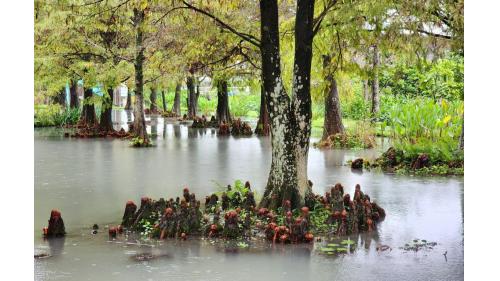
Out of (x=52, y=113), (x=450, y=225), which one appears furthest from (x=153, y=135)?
(x=450, y=225)

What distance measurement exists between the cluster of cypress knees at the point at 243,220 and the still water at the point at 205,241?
0.64ft

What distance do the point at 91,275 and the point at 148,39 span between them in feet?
55.0

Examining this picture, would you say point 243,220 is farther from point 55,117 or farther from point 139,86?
point 55,117

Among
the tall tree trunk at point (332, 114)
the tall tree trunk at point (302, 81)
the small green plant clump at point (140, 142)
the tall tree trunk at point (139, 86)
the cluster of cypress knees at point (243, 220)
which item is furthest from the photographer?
the tall tree trunk at point (139, 86)

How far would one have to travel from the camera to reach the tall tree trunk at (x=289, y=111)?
9.59 metres

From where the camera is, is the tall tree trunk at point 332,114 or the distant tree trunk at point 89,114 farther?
the distant tree trunk at point 89,114

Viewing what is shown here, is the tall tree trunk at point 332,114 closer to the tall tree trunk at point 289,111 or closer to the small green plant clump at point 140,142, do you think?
the small green plant clump at point 140,142

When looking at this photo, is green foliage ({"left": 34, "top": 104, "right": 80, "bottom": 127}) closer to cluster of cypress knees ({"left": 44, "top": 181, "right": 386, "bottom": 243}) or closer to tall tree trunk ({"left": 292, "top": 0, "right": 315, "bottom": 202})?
cluster of cypress knees ({"left": 44, "top": 181, "right": 386, "bottom": 243})

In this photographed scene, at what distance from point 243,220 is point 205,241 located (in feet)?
2.38

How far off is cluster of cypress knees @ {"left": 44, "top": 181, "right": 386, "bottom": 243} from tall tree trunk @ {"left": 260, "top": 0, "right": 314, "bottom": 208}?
1.07 feet

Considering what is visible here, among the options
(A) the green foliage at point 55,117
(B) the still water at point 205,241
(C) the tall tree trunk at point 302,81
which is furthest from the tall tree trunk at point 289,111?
(A) the green foliage at point 55,117

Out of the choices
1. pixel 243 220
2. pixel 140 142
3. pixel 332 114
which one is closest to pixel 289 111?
pixel 243 220

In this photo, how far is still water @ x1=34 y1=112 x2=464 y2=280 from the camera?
7.23 metres

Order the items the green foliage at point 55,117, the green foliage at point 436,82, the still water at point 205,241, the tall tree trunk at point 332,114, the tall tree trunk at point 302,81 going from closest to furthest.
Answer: the still water at point 205,241 → the tall tree trunk at point 302,81 → the tall tree trunk at point 332,114 → the green foliage at point 436,82 → the green foliage at point 55,117
